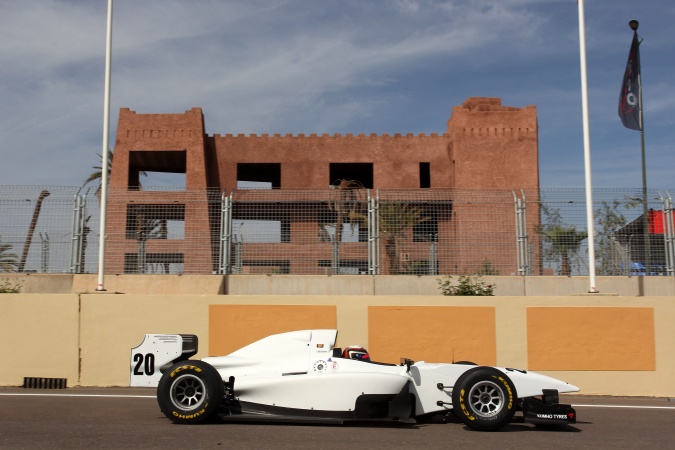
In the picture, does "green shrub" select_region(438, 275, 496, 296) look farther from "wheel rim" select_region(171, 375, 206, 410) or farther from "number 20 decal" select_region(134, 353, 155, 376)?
"wheel rim" select_region(171, 375, 206, 410)

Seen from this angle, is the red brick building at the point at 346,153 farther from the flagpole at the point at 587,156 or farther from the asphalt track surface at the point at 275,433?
the asphalt track surface at the point at 275,433

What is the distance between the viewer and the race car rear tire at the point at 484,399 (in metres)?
7.66

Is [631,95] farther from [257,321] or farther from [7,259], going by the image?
[7,259]

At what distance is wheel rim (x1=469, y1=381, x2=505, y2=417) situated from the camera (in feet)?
25.3

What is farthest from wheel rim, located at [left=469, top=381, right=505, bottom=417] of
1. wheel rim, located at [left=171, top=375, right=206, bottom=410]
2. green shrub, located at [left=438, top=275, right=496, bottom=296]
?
green shrub, located at [left=438, top=275, right=496, bottom=296]

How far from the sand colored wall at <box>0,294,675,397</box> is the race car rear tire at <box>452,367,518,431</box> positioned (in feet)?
13.4

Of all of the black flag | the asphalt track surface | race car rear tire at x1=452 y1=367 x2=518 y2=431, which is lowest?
the asphalt track surface

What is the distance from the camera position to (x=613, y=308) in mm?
12008

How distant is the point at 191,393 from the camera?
7867 millimetres

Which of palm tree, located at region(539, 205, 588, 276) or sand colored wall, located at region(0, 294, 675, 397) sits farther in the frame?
palm tree, located at region(539, 205, 588, 276)

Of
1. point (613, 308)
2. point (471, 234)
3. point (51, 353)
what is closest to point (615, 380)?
point (613, 308)

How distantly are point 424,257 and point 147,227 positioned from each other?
5467 mm

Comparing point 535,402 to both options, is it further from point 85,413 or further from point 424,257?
point 424,257

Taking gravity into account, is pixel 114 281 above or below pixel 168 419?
above
